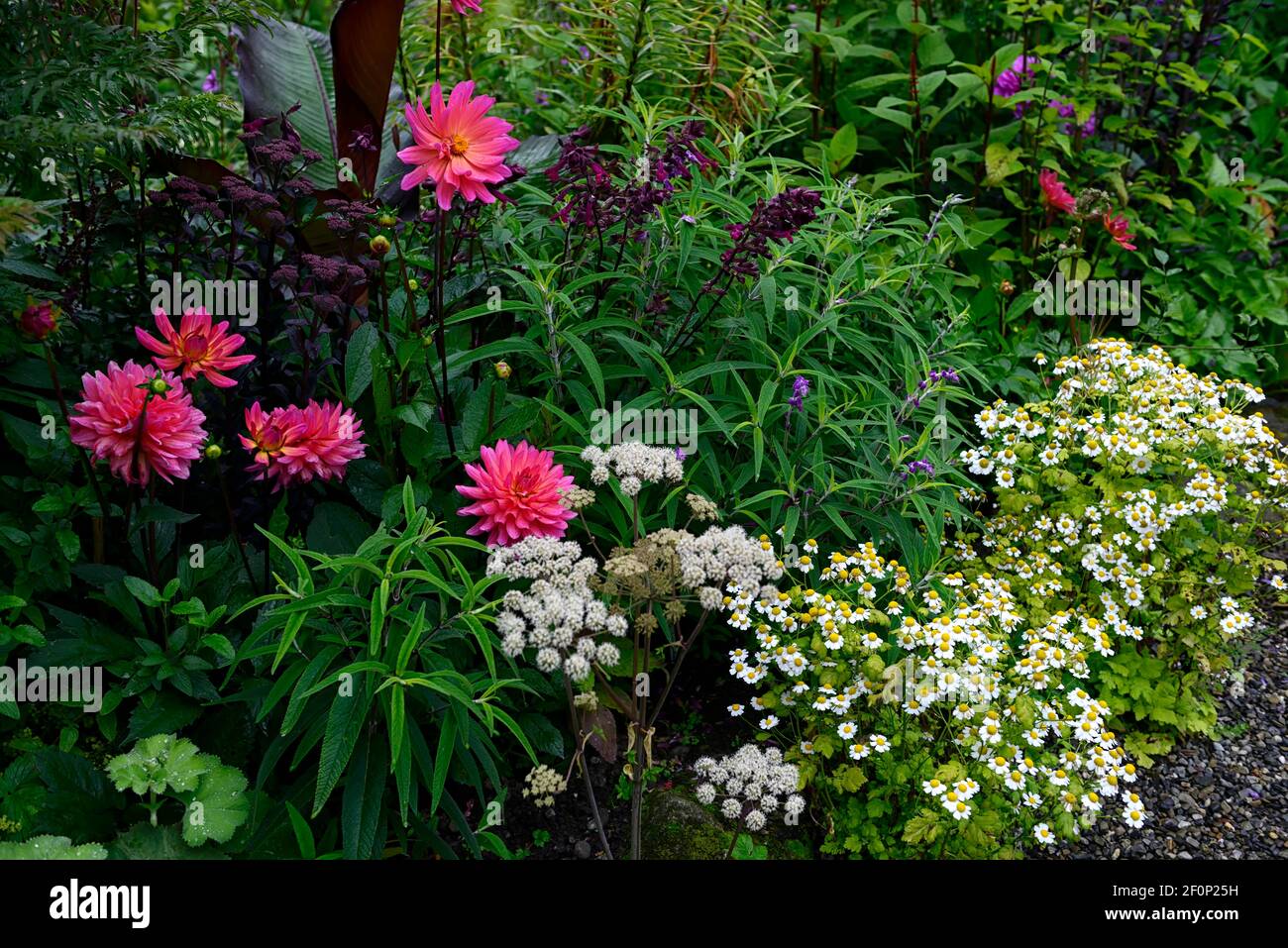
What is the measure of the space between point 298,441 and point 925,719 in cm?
166

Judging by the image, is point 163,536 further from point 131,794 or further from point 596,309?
point 596,309

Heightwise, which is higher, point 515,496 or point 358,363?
point 358,363

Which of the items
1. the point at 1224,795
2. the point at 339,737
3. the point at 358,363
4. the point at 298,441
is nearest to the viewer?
the point at 339,737

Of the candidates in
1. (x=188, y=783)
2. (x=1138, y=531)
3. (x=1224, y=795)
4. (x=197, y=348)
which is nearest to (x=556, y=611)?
(x=188, y=783)

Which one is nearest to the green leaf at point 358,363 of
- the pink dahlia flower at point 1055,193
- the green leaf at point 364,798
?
the green leaf at point 364,798

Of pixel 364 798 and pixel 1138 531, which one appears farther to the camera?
pixel 1138 531

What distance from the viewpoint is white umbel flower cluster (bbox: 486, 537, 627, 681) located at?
2.00 metres

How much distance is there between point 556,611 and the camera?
200 centimetres

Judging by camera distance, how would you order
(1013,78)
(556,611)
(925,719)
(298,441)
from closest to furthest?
(556,611), (298,441), (925,719), (1013,78)

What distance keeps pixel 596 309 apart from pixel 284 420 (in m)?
1.07

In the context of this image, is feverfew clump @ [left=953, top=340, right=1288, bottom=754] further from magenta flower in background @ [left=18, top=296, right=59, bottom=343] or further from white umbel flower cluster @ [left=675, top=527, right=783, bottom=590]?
magenta flower in background @ [left=18, top=296, right=59, bottom=343]

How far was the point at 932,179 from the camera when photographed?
471 cm

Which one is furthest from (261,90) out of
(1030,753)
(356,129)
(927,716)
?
(1030,753)

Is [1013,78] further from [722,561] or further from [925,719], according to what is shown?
[722,561]
